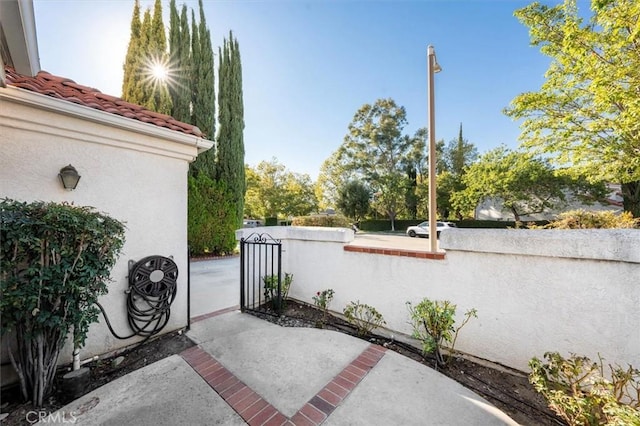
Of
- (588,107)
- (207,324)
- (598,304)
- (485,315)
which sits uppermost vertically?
(588,107)

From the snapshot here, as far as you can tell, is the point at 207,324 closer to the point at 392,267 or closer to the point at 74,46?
the point at 392,267

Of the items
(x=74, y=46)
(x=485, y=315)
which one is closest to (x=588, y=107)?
(x=485, y=315)

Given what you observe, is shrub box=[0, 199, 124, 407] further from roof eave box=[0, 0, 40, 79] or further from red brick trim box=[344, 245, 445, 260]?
red brick trim box=[344, 245, 445, 260]

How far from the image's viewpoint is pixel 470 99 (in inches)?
415

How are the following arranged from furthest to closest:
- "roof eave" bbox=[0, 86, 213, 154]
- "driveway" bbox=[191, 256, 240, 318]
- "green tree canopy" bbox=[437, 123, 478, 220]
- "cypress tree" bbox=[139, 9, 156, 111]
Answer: "green tree canopy" bbox=[437, 123, 478, 220], "cypress tree" bbox=[139, 9, 156, 111], "driveway" bbox=[191, 256, 240, 318], "roof eave" bbox=[0, 86, 213, 154]

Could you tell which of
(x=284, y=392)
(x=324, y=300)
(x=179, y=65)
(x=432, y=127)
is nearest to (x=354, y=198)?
(x=179, y=65)

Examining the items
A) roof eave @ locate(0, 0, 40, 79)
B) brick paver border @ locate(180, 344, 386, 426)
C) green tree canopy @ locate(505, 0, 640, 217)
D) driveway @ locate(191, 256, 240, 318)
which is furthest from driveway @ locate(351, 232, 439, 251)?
green tree canopy @ locate(505, 0, 640, 217)

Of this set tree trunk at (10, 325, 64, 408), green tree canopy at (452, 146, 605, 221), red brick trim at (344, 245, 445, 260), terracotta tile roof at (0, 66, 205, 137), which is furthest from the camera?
green tree canopy at (452, 146, 605, 221)

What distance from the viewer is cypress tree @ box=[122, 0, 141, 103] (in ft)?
35.9

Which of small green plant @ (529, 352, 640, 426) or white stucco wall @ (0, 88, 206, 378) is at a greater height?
white stucco wall @ (0, 88, 206, 378)

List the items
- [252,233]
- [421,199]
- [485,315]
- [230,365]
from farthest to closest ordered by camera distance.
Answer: [421,199] < [252,233] < [485,315] < [230,365]

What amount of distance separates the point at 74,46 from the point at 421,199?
91.0 feet

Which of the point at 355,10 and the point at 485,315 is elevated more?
the point at 355,10

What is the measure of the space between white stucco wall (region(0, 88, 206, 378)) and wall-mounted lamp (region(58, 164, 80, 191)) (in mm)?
89
